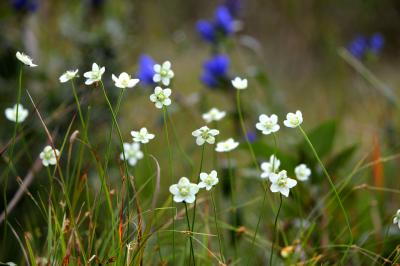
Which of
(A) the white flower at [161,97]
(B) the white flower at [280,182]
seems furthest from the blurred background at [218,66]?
(B) the white flower at [280,182]

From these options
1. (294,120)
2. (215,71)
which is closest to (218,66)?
(215,71)

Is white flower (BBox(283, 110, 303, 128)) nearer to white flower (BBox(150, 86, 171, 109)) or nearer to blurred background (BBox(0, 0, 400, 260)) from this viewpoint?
white flower (BBox(150, 86, 171, 109))

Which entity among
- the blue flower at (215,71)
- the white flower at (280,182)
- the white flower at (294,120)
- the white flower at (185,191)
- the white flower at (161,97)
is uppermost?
the blue flower at (215,71)

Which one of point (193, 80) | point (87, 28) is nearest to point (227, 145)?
point (87, 28)

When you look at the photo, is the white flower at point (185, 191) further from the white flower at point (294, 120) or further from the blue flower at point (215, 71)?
the blue flower at point (215, 71)

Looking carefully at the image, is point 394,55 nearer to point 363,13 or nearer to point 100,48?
point 363,13

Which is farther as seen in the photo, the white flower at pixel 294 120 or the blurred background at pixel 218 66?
the blurred background at pixel 218 66

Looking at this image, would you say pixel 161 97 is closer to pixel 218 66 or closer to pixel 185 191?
pixel 185 191
